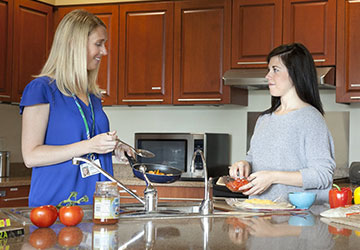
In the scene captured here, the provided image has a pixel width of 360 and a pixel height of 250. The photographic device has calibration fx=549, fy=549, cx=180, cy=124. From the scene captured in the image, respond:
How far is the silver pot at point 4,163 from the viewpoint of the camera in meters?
4.46

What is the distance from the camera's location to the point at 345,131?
4340mm

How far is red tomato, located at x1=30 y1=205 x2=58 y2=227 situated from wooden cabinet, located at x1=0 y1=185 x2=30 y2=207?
2519 millimetres

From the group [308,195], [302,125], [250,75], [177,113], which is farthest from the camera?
[177,113]

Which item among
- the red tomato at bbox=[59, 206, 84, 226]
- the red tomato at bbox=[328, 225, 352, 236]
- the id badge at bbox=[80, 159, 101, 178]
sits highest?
the id badge at bbox=[80, 159, 101, 178]

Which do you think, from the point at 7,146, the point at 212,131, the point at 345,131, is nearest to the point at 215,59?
the point at 212,131

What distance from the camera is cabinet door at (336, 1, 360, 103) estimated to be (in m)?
4.04

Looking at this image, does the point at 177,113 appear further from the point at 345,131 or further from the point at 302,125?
the point at 302,125

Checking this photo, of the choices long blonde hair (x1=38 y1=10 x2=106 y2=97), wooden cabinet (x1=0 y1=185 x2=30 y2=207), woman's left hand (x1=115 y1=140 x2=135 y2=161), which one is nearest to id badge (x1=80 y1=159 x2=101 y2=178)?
woman's left hand (x1=115 y1=140 x2=135 y2=161)

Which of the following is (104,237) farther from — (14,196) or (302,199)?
(14,196)

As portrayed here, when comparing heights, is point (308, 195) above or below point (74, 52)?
below

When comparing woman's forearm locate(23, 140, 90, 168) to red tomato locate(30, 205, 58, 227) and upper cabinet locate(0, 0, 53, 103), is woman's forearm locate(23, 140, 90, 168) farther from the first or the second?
upper cabinet locate(0, 0, 53, 103)

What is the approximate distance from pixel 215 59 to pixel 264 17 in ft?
1.66

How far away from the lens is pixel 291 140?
2.38 meters

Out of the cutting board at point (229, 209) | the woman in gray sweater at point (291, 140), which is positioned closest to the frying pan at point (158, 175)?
the cutting board at point (229, 209)
